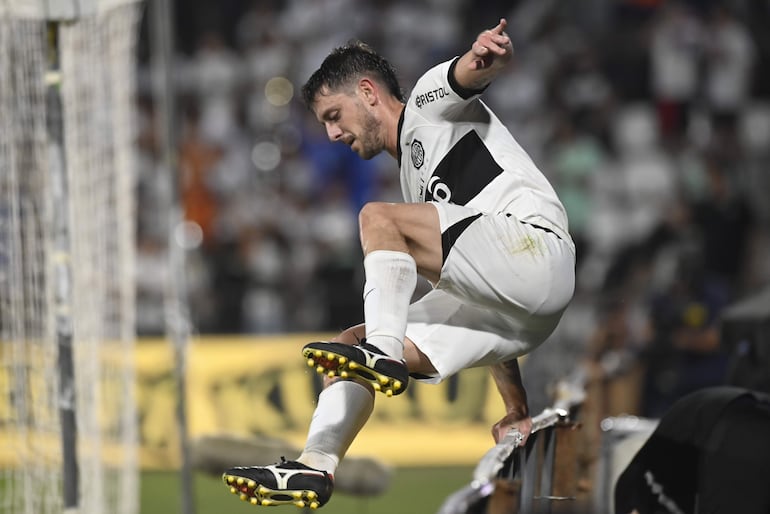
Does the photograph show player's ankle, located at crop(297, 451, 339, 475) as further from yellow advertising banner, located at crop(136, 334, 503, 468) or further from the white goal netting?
yellow advertising banner, located at crop(136, 334, 503, 468)

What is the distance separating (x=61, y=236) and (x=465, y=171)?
1877 millimetres

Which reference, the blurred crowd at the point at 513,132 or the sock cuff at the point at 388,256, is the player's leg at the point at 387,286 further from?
the blurred crowd at the point at 513,132

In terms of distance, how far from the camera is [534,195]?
4652 mm

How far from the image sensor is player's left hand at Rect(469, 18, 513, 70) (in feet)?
14.2

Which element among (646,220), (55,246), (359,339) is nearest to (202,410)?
(646,220)

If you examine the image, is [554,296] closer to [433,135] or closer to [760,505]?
[433,135]

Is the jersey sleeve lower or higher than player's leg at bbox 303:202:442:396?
higher

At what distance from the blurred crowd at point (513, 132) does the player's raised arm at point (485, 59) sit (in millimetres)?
7319

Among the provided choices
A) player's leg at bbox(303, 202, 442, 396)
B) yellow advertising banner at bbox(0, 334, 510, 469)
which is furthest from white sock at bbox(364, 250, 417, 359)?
yellow advertising banner at bbox(0, 334, 510, 469)

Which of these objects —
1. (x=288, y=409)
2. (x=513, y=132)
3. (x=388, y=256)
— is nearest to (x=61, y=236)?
(x=388, y=256)

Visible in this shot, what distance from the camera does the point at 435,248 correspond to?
441 cm

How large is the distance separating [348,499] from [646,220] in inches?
192

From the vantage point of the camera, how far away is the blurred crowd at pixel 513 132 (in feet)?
41.0

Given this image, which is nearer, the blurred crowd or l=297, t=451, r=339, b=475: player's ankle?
l=297, t=451, r=339, b=475: player's ankle
